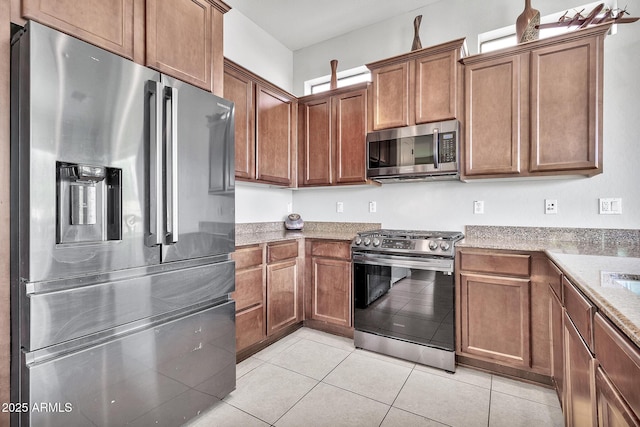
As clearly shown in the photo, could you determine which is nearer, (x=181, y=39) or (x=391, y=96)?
(x=181, y=39)

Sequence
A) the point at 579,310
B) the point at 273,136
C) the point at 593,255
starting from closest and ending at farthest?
the point at 579,310
the point at 593,255
the point at 273,136

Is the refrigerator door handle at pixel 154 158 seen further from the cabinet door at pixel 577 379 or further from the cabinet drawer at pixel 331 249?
the cabinet door at pixel 577 379

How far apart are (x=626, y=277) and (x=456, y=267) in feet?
3.89

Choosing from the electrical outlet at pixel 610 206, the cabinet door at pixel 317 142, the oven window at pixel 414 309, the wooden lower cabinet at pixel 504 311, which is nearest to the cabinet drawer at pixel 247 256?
the oven window at pixel 414 309

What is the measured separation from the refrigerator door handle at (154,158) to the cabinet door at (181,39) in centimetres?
28

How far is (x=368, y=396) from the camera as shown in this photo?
2.00 metres

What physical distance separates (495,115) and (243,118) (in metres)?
2.05

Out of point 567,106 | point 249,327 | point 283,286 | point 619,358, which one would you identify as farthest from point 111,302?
point 567,106

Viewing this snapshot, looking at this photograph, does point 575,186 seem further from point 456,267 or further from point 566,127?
point 456,267

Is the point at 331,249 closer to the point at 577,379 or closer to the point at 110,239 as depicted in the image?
the point at 110,239

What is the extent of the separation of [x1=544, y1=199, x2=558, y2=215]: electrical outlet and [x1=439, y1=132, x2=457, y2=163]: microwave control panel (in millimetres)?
826

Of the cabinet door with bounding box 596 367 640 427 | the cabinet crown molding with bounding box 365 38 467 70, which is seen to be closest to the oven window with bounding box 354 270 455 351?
the cabinet door with bounding box 596 367 640 427

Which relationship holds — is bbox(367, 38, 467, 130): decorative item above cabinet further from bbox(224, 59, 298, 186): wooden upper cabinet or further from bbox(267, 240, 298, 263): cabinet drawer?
bbox(267, 240, 298, 263): cabinet drawer

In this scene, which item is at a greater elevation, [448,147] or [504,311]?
[448,147]
